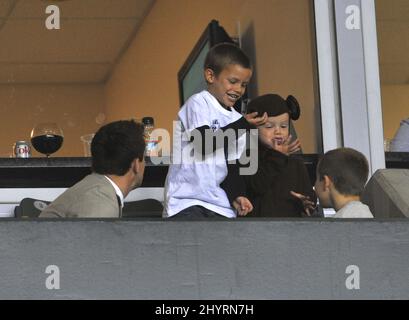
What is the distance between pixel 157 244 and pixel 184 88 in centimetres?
348

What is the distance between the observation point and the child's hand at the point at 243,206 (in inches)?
232

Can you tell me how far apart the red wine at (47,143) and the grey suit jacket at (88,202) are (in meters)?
1.84

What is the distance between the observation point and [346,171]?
581cm

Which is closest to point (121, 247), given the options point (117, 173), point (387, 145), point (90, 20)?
point (117, 173)

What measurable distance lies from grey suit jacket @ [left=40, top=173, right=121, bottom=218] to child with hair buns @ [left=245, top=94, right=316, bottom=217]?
797 millimetres

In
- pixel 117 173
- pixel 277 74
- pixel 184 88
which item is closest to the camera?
pixel 117 173

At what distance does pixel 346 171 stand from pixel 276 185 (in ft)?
1.40

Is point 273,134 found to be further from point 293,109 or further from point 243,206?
point 243,206

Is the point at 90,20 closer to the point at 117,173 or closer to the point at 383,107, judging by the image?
the point at 383,107

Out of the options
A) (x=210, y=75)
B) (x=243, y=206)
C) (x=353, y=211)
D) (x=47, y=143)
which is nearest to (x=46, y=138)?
(x=47, y=143)

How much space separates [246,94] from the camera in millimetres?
8125

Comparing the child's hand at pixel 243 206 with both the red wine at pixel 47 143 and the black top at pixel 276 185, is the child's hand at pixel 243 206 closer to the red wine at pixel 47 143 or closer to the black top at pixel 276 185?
the black top at pixel 276 185

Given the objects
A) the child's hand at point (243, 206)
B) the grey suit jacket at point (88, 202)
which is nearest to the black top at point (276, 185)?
the child's hand at point (243, 206)

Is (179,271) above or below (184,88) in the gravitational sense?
below
